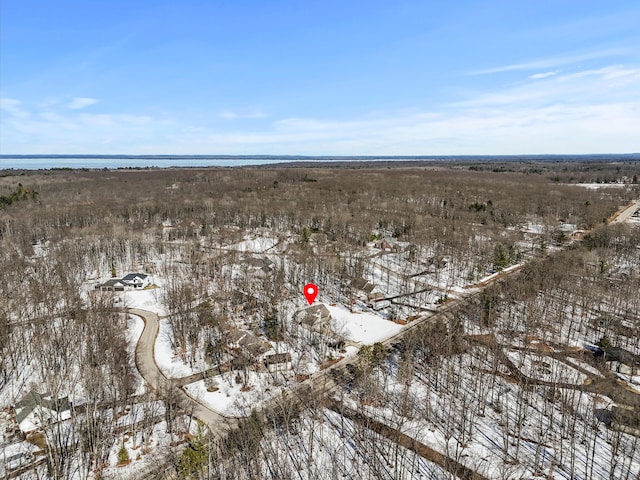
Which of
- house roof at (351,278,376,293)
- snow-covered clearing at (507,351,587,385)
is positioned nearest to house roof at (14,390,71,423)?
snow-covered clearing at (507,351,587,385)

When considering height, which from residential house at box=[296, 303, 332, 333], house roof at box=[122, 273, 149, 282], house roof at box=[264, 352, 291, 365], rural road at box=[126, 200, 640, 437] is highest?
house roof at box=[122, 273, 149, 282]

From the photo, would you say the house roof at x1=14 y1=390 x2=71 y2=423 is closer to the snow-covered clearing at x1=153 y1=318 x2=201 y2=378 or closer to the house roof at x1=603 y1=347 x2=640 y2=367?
the snow-covered clearing at x1=153 y1=318 x2=201 y2=378

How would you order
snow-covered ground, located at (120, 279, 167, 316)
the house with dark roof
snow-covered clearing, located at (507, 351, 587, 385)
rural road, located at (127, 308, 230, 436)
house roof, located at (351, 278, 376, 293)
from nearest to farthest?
rural road, located at (127, 308, 230, 436) < snow-covered clearing, located at (507, 351, 587, 385) < snow-covered ground, located at (120, 279, 167, 316) < the house with dark roof < house roof, located at (351, 278, 376, 293)

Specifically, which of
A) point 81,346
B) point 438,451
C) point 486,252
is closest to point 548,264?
point 486,252

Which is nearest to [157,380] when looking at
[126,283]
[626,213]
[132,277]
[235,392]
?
[235,392]

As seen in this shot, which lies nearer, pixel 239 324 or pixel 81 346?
pixel 81 346

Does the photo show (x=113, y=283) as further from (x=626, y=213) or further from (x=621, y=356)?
(x=626, y=213)

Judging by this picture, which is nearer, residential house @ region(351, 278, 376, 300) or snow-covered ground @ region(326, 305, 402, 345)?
snow-covered ground @ region(326, 305, 402, 345)

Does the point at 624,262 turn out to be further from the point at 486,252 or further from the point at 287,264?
the point at 287,264

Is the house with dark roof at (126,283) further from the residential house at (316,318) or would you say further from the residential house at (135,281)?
the residential house at (316,318)
